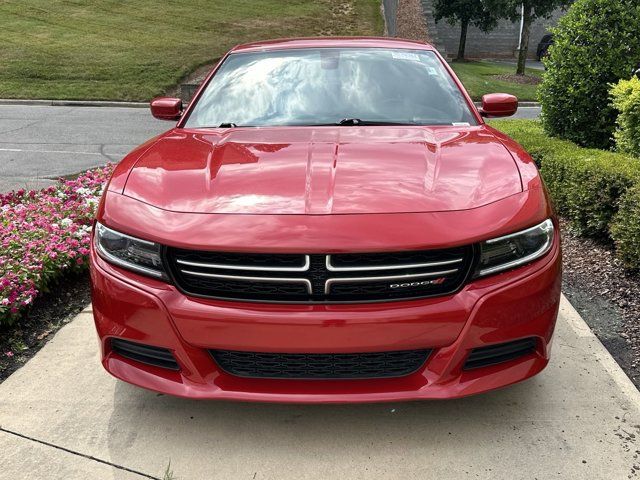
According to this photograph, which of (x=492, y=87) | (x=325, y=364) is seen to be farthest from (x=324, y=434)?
(x=492, y=87)

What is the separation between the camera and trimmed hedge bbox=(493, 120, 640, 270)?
369 cm

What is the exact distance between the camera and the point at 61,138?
33.8 ft

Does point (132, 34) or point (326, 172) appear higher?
point (326, 172)

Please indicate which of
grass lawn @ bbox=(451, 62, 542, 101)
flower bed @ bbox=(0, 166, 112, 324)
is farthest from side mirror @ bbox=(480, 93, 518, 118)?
grass lawn @ bbox=(451, 62, 542, 101)

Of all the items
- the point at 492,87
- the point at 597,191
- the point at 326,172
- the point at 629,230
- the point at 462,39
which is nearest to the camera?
the point at 326,172

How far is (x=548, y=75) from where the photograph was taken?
6297 mm

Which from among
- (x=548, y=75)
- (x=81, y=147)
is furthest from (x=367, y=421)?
(x=81, y=147)

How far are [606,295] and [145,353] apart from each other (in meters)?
2.89

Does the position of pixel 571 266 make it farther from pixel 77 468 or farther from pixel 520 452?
pixel 77 468

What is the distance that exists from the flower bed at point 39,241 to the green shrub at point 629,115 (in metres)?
4.47

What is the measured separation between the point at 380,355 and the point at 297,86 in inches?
72.7

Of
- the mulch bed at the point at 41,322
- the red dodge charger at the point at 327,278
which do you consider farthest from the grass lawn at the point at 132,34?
the red dodge charger at the point at 327,278

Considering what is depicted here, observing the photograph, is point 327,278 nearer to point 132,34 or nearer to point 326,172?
point 326,172

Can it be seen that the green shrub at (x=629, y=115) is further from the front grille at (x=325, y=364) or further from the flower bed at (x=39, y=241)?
the flower bed at (x=39, y=241)
